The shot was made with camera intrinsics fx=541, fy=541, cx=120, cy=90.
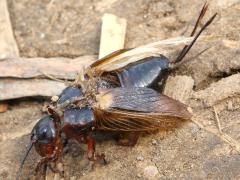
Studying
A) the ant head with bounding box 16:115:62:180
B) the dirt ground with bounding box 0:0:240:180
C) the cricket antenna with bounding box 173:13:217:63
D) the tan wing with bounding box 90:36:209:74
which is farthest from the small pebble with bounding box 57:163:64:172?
the cricket antenna with bounding box 173:13:217:63

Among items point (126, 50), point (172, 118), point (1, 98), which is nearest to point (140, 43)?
point (126, 50)

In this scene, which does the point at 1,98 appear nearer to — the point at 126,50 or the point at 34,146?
the point at 34,146

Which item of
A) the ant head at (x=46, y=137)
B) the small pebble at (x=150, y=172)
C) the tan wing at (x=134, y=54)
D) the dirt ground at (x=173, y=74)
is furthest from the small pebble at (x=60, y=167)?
the tan wing at (x=134, y=54)

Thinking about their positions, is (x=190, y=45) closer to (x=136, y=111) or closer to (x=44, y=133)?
(x=136, y=111)

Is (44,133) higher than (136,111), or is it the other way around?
(136,111)

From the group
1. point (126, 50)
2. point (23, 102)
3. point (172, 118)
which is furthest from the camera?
point (23, 102)

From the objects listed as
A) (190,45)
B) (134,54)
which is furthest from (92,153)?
(190,45)
